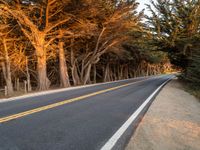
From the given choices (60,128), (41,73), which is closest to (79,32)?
(41,73)

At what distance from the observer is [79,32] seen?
2638 cm

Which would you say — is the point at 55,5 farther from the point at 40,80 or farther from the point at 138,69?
the point at 138,69

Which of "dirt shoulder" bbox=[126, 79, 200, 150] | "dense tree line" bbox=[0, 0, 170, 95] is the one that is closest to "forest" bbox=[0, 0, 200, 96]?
"dense tree line" bbox=[0, 0, 170, 95]

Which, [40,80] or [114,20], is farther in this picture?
[114,20]

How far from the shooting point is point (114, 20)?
30938 millimetres

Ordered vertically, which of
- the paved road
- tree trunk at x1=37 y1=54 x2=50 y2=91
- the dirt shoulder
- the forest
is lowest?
Result: the dirt shoulder

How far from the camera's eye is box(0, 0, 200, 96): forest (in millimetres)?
23844

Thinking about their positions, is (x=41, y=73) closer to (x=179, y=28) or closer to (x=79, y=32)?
(x=79, y=32)

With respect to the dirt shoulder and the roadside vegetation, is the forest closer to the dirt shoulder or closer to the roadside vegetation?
the roadside vegetation

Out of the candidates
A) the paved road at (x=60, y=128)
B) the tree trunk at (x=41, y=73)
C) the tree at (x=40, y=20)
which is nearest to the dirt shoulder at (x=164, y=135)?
the paved road at (x=60, y=128)

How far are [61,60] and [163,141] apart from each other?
2282cm

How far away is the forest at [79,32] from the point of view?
2384 centimetres

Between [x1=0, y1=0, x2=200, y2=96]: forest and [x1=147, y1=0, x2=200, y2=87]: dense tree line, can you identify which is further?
[x1=147, y1=0, x2=200, y2=87]: dense tree line

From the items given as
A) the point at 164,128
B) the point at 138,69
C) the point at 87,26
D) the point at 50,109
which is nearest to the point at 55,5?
the point at 87,26
